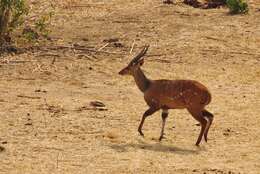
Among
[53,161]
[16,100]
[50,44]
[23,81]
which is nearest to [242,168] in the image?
[53,161]

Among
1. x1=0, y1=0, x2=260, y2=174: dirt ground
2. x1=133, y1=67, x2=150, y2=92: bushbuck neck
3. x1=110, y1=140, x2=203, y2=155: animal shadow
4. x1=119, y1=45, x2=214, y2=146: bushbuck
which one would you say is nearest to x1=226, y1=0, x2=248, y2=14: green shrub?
x1=0, y1=0, x2=260, y2=174: dirt ground

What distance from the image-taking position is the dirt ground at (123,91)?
11055 mm

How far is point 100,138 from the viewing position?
39.3 feet

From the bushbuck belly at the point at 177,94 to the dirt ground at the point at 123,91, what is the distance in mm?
→ 505

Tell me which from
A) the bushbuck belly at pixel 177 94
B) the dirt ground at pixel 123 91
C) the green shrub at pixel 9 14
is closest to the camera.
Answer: the dirt ground at pixel 123 91

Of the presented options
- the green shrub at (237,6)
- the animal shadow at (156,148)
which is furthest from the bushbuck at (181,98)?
the green shrub at (237,6)

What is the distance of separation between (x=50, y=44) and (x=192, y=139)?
6.05 meters

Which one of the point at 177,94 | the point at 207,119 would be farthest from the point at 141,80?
the point at 207,119

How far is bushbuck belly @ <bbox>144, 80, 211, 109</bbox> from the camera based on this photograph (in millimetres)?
11883

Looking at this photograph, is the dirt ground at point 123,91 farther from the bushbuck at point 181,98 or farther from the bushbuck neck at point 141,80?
the bushbuck neck at point 141,80

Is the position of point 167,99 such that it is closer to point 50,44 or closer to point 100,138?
point 100,138

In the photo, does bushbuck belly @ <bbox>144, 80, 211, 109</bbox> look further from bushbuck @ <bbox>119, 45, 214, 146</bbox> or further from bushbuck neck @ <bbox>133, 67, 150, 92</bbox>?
bushbuck neck @ <bbox>133, 67, 150, 92</bbox>

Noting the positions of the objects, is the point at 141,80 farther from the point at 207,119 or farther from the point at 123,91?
the point at 123,91

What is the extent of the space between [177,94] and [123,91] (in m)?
3.00
